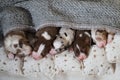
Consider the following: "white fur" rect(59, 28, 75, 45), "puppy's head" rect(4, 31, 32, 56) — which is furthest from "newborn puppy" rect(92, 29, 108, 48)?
"puppy's head" rect(4, 31, 32, 56)

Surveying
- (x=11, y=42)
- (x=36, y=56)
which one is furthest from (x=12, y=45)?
(x=36, y=56)

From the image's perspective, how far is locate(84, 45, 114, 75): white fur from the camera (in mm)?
1402

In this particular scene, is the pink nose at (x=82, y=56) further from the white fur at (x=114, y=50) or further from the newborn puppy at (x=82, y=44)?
the white fur at (x=114, y=50)

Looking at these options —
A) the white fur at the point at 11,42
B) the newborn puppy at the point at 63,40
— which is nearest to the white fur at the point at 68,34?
the newborn puppy at the point at 63,40

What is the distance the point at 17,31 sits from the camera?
57.0 inches

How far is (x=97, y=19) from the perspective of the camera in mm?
1447

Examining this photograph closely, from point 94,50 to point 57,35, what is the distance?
0.20 m

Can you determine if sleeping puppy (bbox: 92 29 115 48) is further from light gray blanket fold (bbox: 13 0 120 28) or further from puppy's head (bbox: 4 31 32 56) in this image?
puppy's head (bbox: 4 31 32 56)

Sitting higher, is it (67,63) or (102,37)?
(102,37)

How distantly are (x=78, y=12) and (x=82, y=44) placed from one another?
0.62 feet

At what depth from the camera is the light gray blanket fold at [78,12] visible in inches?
56.8

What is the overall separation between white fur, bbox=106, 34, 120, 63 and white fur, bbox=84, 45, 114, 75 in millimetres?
25

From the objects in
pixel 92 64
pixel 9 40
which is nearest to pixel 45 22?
pixel 9 40

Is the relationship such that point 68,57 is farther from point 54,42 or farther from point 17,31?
point 17,31
